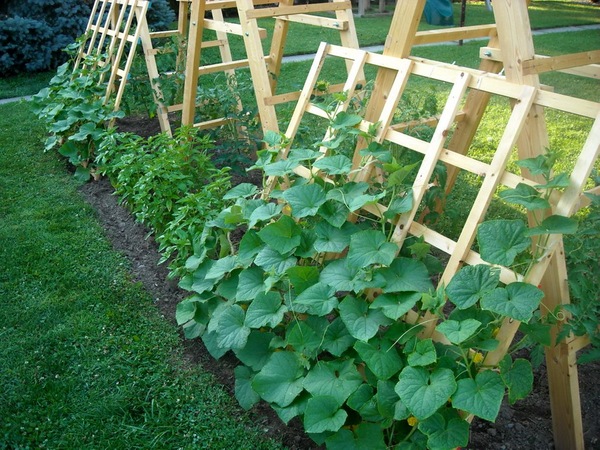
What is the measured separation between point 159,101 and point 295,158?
2519 millimetres

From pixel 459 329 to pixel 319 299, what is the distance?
60 cm

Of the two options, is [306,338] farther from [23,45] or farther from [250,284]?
[23,45]

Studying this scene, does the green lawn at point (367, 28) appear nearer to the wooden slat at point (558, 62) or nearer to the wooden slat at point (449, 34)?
the wooden slat at point (449, 34)

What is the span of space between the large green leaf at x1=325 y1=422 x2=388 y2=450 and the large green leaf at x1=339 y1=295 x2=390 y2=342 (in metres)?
0.33

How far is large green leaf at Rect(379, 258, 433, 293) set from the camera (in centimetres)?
236

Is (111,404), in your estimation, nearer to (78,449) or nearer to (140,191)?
(78,449)

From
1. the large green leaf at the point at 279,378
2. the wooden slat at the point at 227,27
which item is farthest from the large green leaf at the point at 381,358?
the wooden slat at the point at 227,27

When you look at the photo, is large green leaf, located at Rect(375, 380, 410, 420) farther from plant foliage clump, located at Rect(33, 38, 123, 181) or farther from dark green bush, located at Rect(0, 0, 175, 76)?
dark green bush, located at Rect(0, 0, 175, 76)

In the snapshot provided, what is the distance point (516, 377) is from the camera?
83.7 inches

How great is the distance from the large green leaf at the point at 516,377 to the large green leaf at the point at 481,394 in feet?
0.17

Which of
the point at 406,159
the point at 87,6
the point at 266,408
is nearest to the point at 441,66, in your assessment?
the point at 406,159

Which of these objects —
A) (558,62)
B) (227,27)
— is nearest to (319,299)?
(558,62)

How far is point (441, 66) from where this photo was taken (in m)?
2.75

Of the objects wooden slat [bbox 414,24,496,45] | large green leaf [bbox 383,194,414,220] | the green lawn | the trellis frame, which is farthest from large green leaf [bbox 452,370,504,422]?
the green lawn
